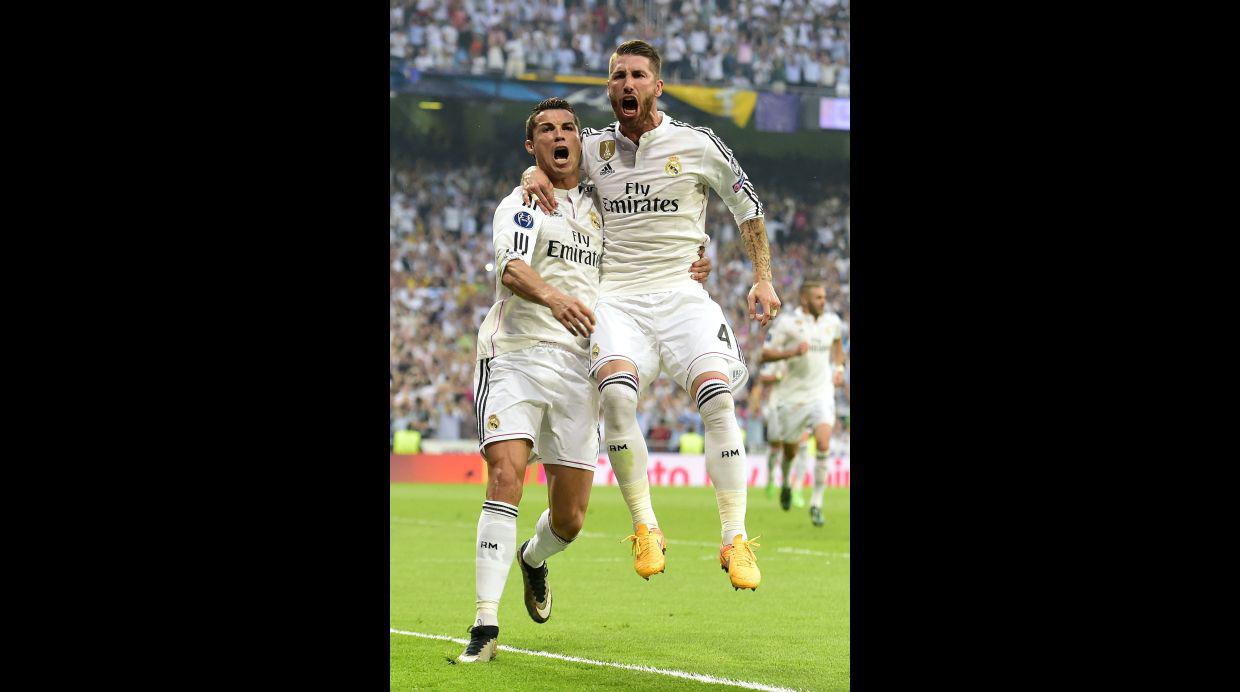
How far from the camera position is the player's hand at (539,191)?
19.7ft

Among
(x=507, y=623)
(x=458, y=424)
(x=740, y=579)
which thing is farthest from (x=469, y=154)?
(x=740, y=579)

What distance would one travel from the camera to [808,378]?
1487 centimetres

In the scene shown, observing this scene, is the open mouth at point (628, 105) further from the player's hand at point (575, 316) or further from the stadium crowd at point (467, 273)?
the stadium crowd at point (467, 273)

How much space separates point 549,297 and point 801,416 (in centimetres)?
952

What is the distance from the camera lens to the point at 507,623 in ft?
25.1

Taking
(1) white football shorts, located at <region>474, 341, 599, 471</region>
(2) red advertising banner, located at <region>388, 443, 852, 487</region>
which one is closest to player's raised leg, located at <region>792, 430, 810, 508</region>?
(2) red advertising banner, located at <region>388, 443, 852, 487</region>

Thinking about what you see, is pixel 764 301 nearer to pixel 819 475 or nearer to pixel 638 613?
pixel 638 613

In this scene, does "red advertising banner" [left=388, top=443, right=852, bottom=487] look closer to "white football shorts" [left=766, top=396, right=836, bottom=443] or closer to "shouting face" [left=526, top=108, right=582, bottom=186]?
"white football shorts" [left=766, top=396, right=836, bottom=443]

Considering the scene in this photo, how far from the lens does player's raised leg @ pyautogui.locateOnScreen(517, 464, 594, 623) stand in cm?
638

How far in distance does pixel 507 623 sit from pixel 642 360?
235 centimetres

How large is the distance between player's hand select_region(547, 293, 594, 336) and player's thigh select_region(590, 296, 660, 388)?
38 cm

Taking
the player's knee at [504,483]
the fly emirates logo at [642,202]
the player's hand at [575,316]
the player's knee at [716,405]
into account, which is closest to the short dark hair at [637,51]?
the fly emirates logo at [642,202]

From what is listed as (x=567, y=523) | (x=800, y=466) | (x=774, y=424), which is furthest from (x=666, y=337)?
(x=800, y=466)

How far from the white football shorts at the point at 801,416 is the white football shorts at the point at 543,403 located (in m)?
8.60
